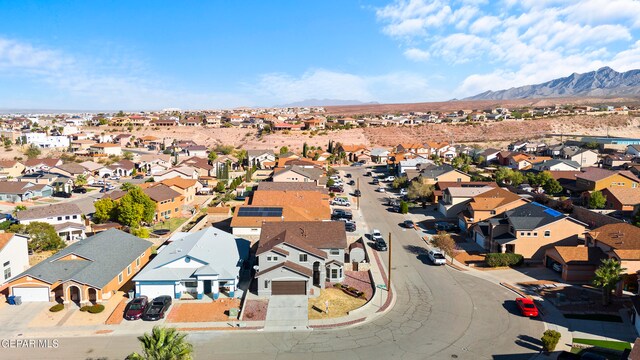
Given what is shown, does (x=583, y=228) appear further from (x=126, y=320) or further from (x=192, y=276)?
(x=126, y=320)

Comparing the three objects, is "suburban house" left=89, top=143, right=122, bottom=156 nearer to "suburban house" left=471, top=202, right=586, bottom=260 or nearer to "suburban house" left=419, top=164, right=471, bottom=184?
"suburban house" left=419, top=164, right=471, bottom=184

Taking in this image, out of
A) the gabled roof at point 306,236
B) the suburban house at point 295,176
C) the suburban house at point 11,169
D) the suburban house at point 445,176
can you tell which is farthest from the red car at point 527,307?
the suburban house at point 11,169

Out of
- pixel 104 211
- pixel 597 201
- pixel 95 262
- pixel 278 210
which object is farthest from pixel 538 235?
pixel 104 211

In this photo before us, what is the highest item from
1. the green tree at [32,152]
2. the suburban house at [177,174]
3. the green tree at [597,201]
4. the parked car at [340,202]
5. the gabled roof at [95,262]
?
the green tree at [32,152]

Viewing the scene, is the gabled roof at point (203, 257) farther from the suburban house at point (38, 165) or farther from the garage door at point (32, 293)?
the suburban house at point (38, 165)

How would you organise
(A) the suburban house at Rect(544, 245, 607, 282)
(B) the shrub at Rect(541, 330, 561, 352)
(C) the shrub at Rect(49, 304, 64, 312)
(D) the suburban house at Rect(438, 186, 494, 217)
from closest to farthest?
1. (B) the shrub at Rect(541, 330, 561, 352)
2. (C) the shrub at Rect(49, 304, 64, 312)
3. (A) the suburban house at Rect(544, 245, 607, 282)
4. (D) the suburban house at Rect(438, 186, 494, 217)

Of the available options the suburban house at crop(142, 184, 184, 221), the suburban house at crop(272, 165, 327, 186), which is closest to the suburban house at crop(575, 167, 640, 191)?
the suburban house at crop(272, 165, 327, 186)
